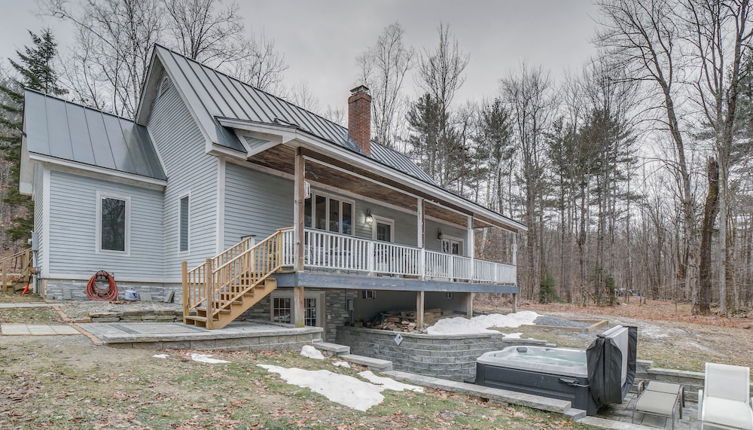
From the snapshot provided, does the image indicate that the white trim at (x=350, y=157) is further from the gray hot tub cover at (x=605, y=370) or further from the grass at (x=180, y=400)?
the gray hot tub cover at (x=605, y=370)

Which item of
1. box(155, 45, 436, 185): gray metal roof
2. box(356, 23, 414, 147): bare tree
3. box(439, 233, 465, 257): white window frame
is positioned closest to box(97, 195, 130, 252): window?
box(155, 45, 436, 185): gray metal roof

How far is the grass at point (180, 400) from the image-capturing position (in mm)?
3615

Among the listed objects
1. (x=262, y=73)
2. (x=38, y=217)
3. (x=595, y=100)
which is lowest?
(x=38, y=217)

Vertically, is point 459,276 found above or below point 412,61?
below

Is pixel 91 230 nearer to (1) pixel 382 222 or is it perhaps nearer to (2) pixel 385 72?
(1) pixel 382 222

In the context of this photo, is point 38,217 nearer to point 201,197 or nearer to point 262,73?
point 201,197

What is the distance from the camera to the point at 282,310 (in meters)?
10.9

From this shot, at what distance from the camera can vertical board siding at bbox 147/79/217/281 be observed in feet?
33.2

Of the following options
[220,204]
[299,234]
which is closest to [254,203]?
[220,204]

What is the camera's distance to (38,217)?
503 inches

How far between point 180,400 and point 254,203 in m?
6.70

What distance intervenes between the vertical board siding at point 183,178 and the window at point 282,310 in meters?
2.16

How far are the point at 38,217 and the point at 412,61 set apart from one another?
68.4 ft

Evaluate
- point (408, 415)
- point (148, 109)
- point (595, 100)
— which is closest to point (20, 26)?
point (148, 109)
